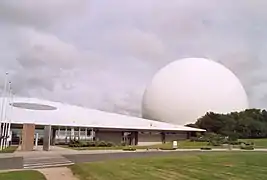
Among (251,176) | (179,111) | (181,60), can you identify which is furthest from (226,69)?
(251,176)

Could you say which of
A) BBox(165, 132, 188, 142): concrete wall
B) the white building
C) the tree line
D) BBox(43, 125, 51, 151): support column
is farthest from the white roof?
BBox(43, 125, 51, 151): support column

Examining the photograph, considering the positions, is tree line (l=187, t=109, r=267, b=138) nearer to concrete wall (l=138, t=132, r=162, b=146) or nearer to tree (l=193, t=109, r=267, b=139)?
tree (l=193, t=109, r=267, b=139)

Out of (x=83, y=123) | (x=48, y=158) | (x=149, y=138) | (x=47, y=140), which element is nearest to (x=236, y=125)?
(x=149, y=138)

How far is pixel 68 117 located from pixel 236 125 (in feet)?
105

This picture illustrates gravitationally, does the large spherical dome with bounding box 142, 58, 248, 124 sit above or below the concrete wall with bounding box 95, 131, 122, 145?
above

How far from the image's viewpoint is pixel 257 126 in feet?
221

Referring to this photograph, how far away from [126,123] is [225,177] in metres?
47.5

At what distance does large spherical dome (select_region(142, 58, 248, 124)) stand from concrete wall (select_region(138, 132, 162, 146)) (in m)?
11.5

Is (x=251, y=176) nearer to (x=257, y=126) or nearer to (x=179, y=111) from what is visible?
(x=257, y=126)

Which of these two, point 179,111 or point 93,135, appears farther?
point 179,111

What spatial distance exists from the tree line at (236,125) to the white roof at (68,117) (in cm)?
629

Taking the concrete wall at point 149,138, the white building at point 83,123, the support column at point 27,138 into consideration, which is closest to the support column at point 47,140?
the support column at point 27,138

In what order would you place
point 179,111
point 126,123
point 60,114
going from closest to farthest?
point 60,114, point 126,123, point 179,111

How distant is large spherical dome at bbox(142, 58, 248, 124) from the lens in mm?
78500
